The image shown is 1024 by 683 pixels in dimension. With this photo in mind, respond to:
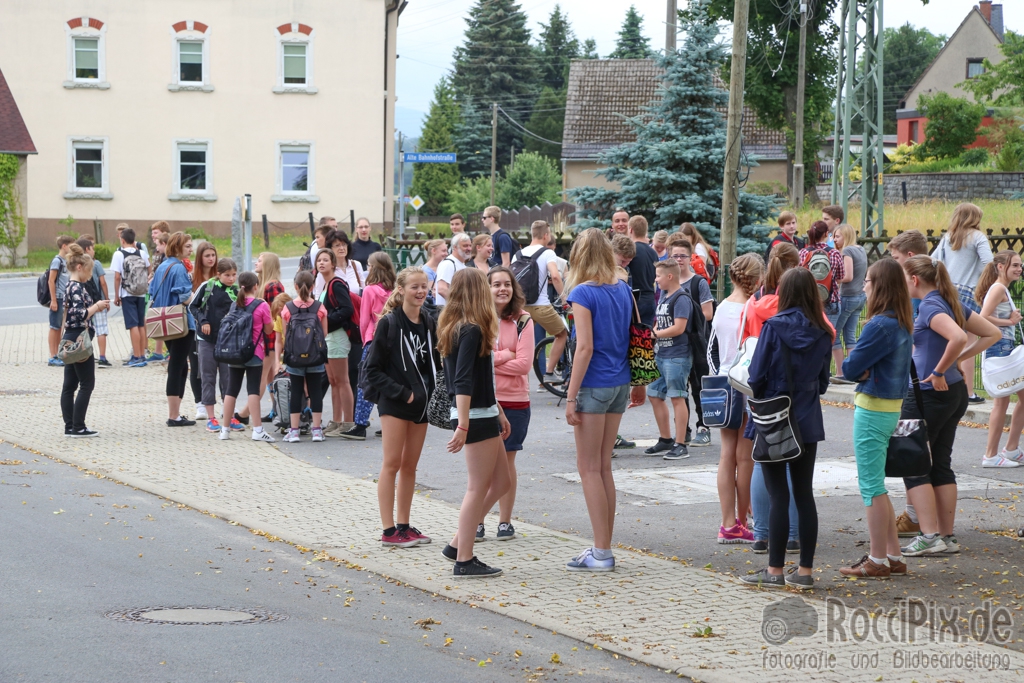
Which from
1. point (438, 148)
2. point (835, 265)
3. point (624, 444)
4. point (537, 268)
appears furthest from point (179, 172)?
point (438, 148)

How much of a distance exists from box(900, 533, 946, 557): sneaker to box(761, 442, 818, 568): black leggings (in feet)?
3.53

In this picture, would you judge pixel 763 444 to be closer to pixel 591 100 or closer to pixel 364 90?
pixel 364 90

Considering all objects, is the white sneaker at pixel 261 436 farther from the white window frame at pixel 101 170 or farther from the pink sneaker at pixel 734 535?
the white window frame at pixel 101 170

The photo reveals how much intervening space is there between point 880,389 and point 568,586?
6.88 feet

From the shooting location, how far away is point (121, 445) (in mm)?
11648

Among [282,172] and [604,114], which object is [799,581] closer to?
[282,172]

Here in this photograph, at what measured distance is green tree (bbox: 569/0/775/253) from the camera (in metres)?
21.3

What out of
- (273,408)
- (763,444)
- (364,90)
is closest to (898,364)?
(763,444)

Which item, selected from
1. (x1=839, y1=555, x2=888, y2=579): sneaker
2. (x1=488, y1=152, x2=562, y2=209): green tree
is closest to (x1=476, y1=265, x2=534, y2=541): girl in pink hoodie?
(x1=839, y1=555, x2=888, y2=579): sneaker

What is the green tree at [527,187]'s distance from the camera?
235 ft

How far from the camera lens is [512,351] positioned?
24.7 feet

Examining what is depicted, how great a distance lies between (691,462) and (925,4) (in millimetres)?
24641

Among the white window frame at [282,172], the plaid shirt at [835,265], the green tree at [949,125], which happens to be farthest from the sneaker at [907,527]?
Result: the green tree at [949,125]

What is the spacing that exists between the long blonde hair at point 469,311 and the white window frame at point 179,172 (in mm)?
41086
